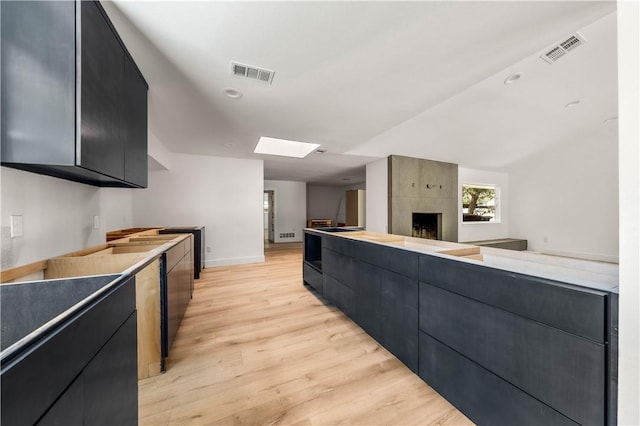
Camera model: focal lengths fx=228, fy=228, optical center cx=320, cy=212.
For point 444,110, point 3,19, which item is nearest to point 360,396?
point 3,19

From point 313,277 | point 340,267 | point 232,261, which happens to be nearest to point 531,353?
point 340,267

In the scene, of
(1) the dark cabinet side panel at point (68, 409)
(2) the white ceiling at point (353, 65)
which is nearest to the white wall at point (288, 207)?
(2) the white ceiling at point (353, 65)

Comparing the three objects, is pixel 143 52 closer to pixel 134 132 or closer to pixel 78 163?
pixel 134 132

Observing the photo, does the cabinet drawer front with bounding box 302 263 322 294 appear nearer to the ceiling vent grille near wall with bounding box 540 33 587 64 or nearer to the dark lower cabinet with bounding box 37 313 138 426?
the dark lower cabinet with bounding box 37 313 138 426

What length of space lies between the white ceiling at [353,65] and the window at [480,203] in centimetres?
291

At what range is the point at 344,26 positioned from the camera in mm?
1562

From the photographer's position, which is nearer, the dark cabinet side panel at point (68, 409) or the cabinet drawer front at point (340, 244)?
the dark cabinet side panel at point (68, 409)

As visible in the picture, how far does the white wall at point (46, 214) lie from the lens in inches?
51.0

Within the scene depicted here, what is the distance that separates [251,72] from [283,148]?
2.88 metres

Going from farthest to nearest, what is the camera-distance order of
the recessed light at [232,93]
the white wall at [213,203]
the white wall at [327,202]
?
1. the white wall at [327,202]
2. the white wall at [213,203]
3. the recessed light at [232,93]

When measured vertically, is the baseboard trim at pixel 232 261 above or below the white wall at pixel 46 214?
below

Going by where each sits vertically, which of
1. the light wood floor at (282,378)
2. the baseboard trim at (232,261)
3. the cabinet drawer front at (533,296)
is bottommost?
the light wood floor at (282,378)

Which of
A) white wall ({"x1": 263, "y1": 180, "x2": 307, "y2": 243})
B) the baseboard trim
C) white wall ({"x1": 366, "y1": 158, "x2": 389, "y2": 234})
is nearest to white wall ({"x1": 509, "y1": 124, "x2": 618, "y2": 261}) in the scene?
white wall ({"x1": 366, "y1": 158, "x2": 389, "y2": 234})

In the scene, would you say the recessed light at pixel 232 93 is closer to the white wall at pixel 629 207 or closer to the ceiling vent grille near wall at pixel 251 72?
the ceiling vent grille near wall at pixel 251 72
